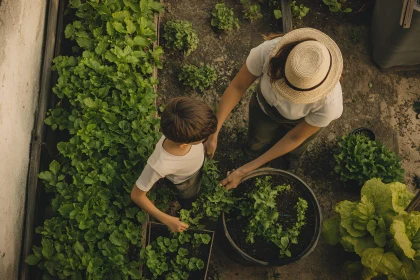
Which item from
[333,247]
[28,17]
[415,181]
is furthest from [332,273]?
[28,17]

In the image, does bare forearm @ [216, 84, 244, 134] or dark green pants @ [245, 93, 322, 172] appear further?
dark green pants @ [245, 93, 322, 172]

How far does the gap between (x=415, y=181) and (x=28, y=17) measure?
3843 mm

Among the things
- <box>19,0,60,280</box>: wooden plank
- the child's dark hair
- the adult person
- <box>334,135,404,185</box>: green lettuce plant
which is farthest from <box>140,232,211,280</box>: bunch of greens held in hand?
<box>334,135,404,185</box>: green lettuce plant

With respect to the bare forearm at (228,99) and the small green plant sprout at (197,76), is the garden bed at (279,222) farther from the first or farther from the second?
the small green plant sprout at (197,76)

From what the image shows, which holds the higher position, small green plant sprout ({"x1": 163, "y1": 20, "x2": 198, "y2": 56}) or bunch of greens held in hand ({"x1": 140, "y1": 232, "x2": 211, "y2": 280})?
small green plant sprout ({"x1": 163, "y1": 20, "x2": 198, "y2": 56})

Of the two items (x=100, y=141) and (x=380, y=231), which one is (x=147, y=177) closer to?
(x=100, y=141)

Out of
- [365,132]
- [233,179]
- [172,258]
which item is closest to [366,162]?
[365,132]

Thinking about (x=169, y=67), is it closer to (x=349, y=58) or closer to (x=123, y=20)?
(x=123, y=20)

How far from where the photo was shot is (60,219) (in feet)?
11.7

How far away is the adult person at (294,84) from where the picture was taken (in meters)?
2.79

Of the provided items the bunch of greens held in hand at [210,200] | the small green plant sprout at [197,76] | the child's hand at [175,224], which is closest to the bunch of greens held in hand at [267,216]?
the bunch of greens held in hand at [210,200]

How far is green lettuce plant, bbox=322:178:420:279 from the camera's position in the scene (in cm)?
336

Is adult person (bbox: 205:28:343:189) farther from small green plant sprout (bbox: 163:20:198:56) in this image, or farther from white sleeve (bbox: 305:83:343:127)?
small green plant sprout (bbox: 163:20:198:56)

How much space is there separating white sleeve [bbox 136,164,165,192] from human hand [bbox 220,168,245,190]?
0.79 m
